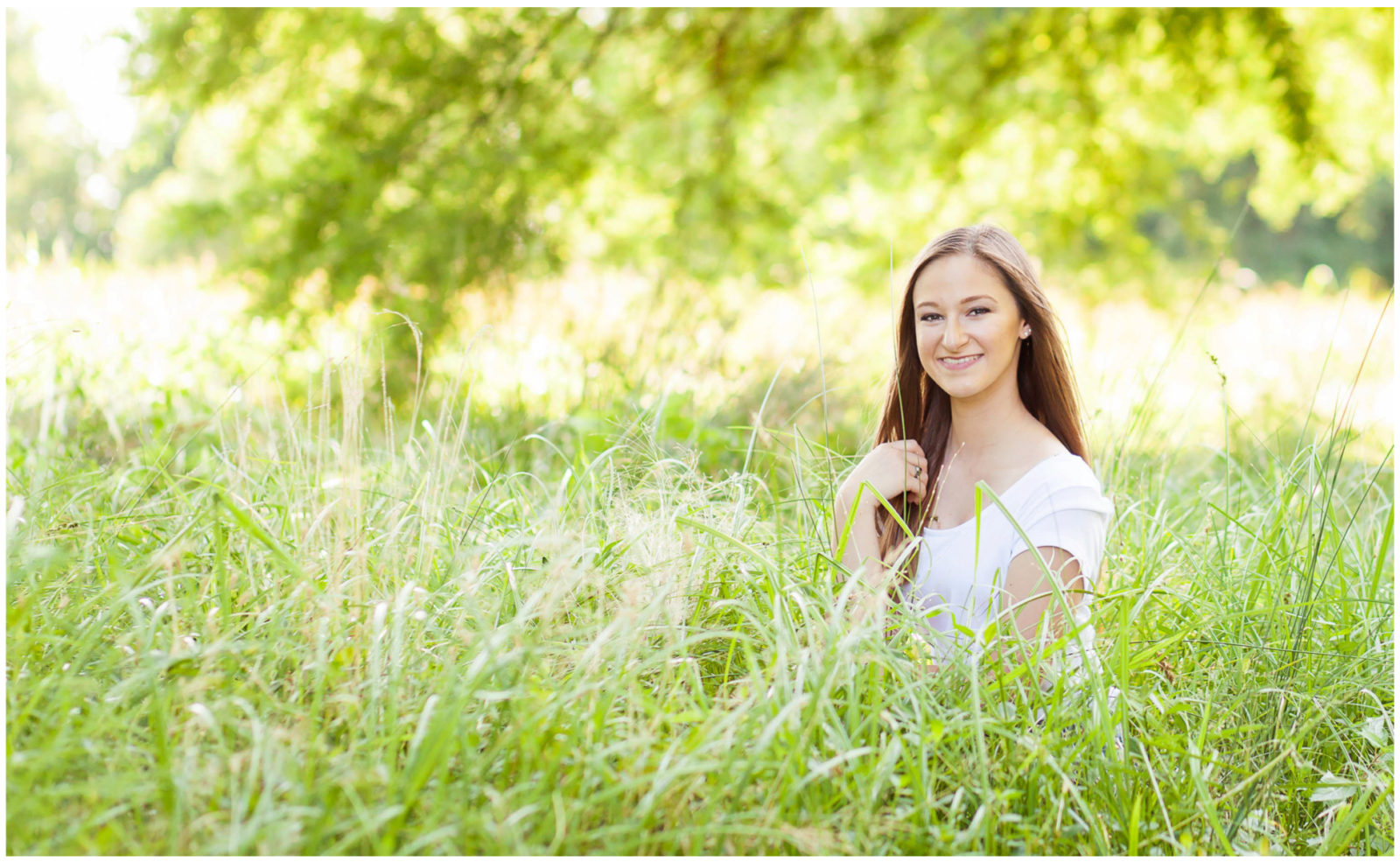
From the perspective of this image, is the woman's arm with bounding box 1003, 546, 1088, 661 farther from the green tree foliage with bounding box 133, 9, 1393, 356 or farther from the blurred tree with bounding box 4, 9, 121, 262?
the blurred tree with bounding box 4, 9, 121, 262

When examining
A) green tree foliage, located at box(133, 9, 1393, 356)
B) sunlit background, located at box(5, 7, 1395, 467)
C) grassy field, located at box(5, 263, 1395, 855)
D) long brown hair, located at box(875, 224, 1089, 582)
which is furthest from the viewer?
green tree foliage, located at box(133, 9, 1393, 356)

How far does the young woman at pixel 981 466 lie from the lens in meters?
2.19

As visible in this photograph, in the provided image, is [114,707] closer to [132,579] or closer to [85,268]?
[132,579]

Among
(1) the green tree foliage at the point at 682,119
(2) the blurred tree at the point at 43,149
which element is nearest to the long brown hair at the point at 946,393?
(1) the green tree foliage at the point at 682,119

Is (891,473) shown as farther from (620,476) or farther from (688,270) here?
(688,270)

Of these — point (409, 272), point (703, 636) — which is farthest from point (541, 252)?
point (703, 636)

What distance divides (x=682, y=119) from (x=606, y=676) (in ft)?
21.5

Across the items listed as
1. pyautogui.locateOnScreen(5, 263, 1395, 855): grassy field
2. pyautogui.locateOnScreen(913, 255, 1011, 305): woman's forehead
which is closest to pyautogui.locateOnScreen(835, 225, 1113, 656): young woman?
pyautogui.locateOnScreen(913, 255, 1011, 305): woman's forehead

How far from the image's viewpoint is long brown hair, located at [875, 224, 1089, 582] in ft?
7.78

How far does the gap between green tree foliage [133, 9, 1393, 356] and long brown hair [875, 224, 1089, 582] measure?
345cm

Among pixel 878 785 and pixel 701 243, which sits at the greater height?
pixel 701 243

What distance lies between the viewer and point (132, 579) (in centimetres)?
193

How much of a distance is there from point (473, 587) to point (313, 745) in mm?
464

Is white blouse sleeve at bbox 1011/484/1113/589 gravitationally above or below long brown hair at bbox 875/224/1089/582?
below
